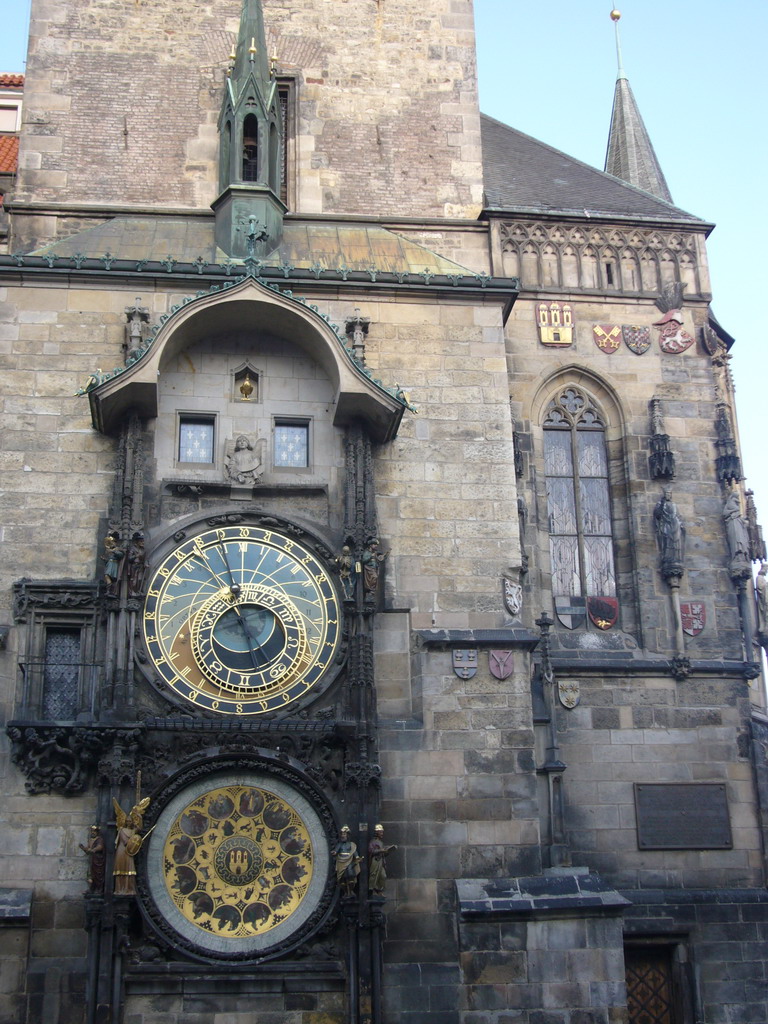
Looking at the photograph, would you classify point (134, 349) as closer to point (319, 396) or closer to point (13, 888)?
point (319, 396)

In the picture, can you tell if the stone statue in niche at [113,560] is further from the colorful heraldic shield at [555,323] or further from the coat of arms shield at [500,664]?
the colorful heraldic shield at [555,323]

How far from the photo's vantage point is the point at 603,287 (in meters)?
17.7

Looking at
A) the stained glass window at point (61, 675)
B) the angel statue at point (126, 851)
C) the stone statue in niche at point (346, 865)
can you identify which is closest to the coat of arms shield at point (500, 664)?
the stone statue in niche at point (346, 865)

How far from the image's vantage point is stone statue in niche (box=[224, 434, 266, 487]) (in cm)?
1469

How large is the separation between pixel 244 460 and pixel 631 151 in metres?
9.95

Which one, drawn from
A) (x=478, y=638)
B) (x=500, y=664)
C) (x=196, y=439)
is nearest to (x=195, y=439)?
(x=196, y=439)

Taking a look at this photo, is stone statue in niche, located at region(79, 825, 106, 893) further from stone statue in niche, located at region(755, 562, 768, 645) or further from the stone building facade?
stone statue in niche, located at region(755, 562, 768, 645)

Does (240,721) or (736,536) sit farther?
(736,536)

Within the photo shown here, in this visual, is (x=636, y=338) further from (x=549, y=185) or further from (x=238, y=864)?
(x=238, y=864)

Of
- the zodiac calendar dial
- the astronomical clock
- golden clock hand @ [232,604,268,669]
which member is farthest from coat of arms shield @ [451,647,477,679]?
the zodiac calendar dial

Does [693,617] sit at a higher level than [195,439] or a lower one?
lower

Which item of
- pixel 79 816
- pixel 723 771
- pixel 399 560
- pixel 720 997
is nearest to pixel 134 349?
pixel 399 560

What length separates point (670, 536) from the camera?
1650cm

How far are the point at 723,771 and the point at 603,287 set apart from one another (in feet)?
20.0
